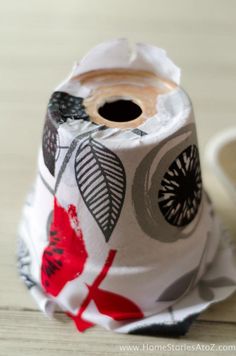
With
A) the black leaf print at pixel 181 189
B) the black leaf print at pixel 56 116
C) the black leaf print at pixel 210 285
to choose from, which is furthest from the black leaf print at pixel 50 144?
the black leaf print at pixel 210 285

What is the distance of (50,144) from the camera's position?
1.87ft

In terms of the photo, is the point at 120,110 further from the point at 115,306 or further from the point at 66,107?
the point at 115,306

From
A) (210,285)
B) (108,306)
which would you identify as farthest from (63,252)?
(210,285)

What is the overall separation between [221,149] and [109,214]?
0.98ft

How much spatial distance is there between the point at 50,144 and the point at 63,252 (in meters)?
0.12

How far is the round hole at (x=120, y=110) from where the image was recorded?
1.96 feet

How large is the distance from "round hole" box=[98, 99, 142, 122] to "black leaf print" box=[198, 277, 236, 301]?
0.70 ft

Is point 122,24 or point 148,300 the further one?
point 122,24

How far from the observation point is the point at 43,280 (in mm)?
639

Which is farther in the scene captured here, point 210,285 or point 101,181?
point 210,285

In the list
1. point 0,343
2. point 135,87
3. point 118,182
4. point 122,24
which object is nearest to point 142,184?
point 118,182

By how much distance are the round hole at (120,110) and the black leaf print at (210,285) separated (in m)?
0.21

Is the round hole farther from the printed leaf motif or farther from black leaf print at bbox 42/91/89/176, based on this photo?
the printed leaf motif

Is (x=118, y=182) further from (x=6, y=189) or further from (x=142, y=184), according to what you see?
(x=6, y=189)
